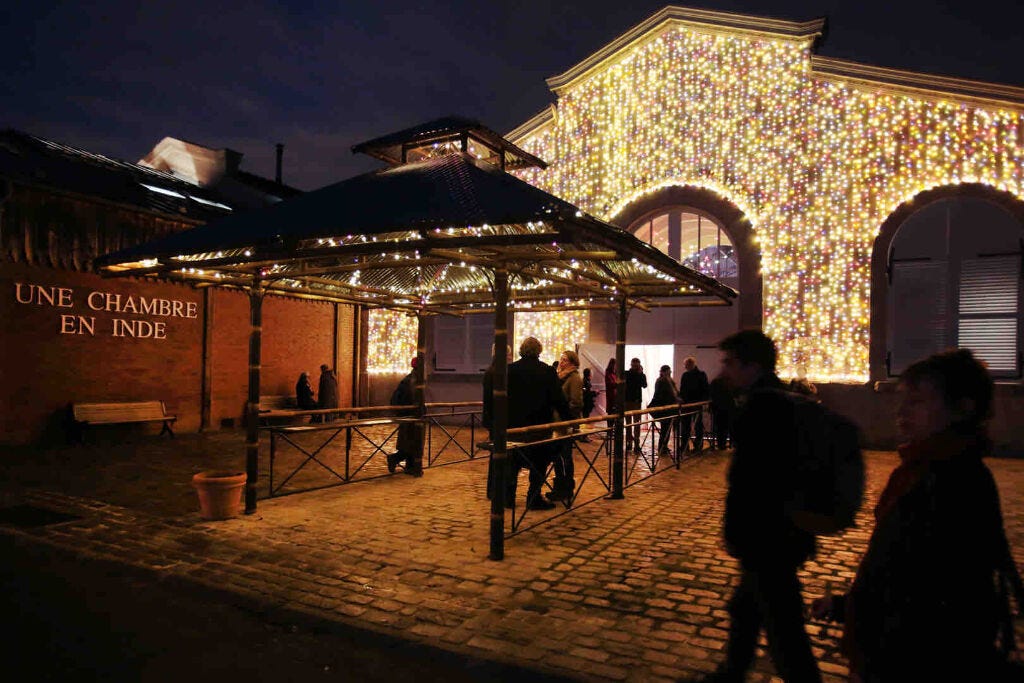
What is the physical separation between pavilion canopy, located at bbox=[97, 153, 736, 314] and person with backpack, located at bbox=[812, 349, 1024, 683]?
3.12m

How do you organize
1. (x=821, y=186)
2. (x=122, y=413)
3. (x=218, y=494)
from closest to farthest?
(x=218, y=494)
(x=122, y=413)
(x=821, y=186)

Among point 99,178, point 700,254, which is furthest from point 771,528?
point 99,178

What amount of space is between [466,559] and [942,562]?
4.37m

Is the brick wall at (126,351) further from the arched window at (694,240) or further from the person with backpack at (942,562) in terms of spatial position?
the person with backpack at (942,562)

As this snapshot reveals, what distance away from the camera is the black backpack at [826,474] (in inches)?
103

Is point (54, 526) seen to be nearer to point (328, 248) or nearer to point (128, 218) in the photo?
point (328, 248)

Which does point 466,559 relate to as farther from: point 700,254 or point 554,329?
point 700,254

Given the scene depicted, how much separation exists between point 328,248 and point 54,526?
414cm

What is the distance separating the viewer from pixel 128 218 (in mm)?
13562

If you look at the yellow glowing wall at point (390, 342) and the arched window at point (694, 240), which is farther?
the yellow glowing wall at point (390, 342)

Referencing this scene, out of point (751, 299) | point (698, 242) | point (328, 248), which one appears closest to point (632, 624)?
point (328, 248)

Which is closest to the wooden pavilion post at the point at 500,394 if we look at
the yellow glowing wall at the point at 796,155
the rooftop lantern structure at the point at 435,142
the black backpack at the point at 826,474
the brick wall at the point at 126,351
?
the rooftop lantern structure at the point at 435,142

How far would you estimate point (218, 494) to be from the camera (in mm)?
7121

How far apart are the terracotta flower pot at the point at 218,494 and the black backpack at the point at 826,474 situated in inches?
242
